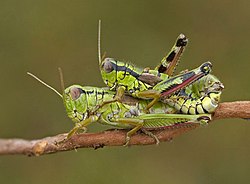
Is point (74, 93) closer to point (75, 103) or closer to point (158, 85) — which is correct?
point (75, 103)

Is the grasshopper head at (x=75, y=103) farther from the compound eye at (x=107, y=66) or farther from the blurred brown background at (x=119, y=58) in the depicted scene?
the blurred brown background at (x=119, y=58)

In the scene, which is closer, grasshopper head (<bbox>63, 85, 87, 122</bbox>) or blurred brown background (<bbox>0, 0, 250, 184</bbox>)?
grasshopper head (<bbox>63, 85, 87, 122</bbox>)

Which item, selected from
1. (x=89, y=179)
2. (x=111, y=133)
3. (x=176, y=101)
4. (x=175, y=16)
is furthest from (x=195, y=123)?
(x=175, y=16)

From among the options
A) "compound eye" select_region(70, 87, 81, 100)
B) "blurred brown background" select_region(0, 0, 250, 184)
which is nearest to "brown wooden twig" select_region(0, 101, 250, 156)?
"compound eye" select_region(70, 87, 81, 100)

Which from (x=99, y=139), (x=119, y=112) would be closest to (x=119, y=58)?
(x=119, y=112)

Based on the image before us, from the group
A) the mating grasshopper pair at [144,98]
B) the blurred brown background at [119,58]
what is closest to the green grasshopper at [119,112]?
the mating grasshopper pair at [144,98]

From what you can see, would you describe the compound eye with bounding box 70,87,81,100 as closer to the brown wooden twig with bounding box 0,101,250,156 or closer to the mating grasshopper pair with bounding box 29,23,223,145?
Result: the mating grasshopper pair with bounding box 29,23,223,145
